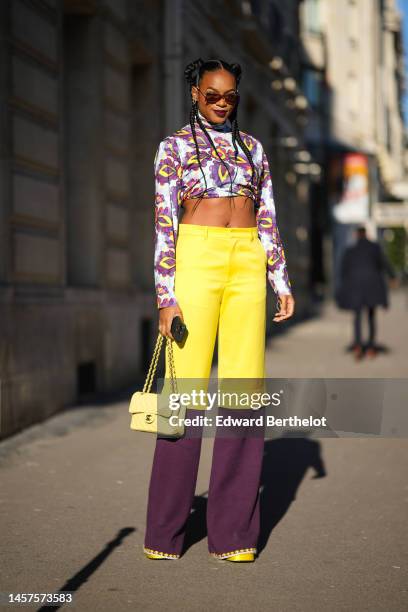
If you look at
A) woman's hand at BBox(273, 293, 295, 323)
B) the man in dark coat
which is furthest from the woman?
the man in dark coat

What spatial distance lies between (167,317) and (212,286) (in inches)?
9.2

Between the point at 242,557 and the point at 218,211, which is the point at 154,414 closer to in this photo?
the point at 242,557

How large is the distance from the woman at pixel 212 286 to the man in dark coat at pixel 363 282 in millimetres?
10321

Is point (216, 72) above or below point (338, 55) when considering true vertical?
below

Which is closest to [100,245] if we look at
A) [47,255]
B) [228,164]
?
[47,255]

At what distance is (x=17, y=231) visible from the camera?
8.27m

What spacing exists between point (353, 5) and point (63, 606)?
5129cm

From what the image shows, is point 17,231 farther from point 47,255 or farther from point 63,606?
point 63,606

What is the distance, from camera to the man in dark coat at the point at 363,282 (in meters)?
14.8

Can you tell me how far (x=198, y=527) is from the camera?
5195mm

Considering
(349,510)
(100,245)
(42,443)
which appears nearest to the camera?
(349,510)

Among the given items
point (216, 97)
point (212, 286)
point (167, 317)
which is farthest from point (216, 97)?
point (167, 317)

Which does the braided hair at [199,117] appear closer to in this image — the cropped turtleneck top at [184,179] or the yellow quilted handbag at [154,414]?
the cropped turtleneck top at [184,179]

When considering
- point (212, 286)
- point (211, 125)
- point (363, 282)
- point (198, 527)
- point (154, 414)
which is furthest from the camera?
point (363, 282)
